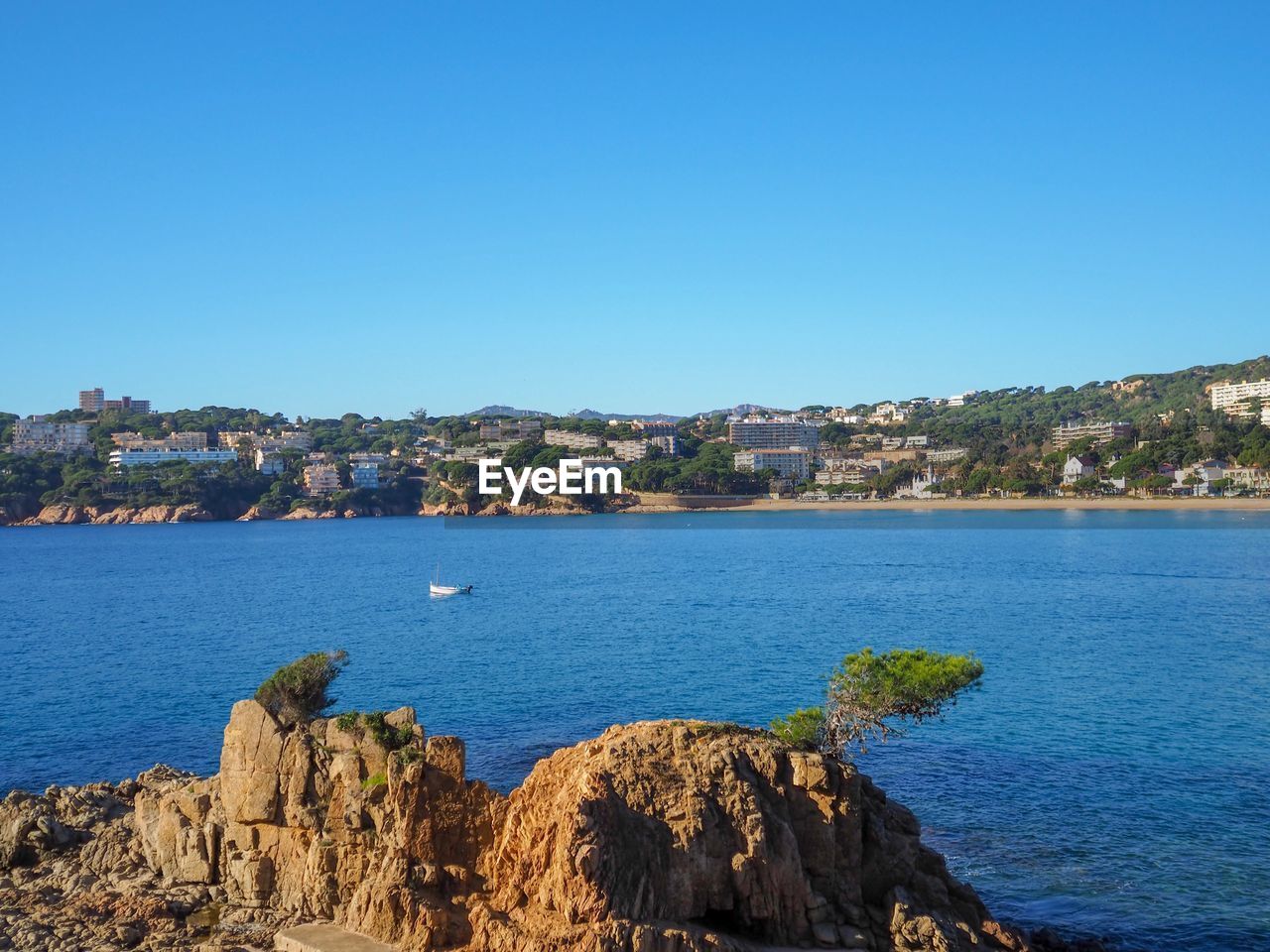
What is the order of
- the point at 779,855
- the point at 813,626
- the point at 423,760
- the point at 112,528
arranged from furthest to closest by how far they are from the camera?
the point at 112,528 < the point at 813,626 < the point at 423,760 < the point at 779,855

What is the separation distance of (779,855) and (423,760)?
18.0 feet

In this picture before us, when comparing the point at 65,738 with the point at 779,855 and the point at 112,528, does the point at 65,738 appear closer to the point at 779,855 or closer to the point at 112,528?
the point at 779,855

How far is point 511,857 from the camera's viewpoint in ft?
50.7

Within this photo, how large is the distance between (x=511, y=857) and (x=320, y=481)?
18458 centimetres

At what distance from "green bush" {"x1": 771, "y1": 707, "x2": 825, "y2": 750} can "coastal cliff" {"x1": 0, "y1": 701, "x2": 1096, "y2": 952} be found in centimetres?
99

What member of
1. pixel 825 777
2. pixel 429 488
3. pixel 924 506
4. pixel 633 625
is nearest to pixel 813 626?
pixel 633 625

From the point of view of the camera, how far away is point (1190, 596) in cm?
5972

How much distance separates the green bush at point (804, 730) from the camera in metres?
18.6

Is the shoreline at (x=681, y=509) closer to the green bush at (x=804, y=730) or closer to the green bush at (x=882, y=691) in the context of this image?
the green bush at (x=882, y=691)

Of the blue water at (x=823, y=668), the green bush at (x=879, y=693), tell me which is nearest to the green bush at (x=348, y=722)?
the green bush at (x=879, y=693)

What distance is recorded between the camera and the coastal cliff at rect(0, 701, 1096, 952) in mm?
14336

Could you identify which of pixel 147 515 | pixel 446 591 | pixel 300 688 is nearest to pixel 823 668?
pixel 300 688

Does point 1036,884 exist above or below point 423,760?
below

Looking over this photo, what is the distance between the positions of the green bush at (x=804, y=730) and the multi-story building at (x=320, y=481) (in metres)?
179
